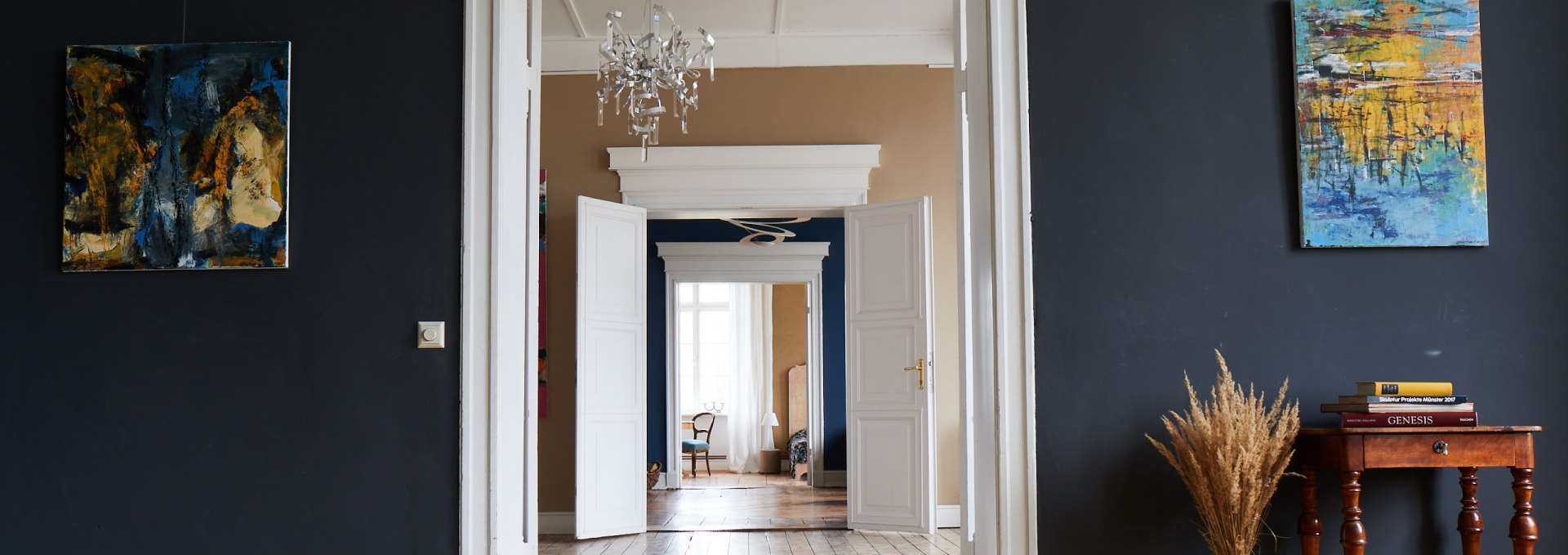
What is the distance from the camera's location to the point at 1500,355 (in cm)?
337

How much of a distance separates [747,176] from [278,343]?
13.3ft

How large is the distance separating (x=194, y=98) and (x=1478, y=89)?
13.0 ft

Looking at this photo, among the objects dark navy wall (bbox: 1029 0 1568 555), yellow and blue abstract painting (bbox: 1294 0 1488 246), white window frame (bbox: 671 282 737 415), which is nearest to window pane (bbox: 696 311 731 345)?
white window frame (bbox: 671 282 737 415)

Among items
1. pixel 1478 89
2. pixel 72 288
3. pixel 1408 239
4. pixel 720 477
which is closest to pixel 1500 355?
pixel 1408 239

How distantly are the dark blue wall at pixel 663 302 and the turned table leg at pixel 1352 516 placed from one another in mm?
7589

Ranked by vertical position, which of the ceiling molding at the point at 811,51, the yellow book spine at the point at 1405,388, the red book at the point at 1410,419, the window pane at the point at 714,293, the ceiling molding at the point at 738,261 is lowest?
the red book at the point at 1410,419

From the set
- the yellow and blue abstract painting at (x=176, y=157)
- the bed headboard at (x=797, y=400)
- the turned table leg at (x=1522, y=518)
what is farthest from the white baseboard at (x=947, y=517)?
the bed headboard at (x=797, y=400)

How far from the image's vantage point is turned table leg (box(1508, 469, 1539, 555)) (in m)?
3.03

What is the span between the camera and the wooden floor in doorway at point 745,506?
7.41 meters

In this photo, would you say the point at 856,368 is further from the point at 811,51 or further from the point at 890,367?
the point at 811,51

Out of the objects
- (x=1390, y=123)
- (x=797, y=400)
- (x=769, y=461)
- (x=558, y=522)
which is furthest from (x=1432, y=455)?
(x=797, y=400)

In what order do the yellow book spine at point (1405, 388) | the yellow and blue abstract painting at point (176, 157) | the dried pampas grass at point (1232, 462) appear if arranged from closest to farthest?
the dried pampas grass at point (1232, 462) → the yellow book spine at point (1405, 388) → the yellow and blue abstract painting at point (176, 157)

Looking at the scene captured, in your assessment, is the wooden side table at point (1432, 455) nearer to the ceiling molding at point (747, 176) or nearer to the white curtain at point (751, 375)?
the ceiling molding at point (747, 176)

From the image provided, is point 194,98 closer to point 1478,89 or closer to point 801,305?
point 1478,89
